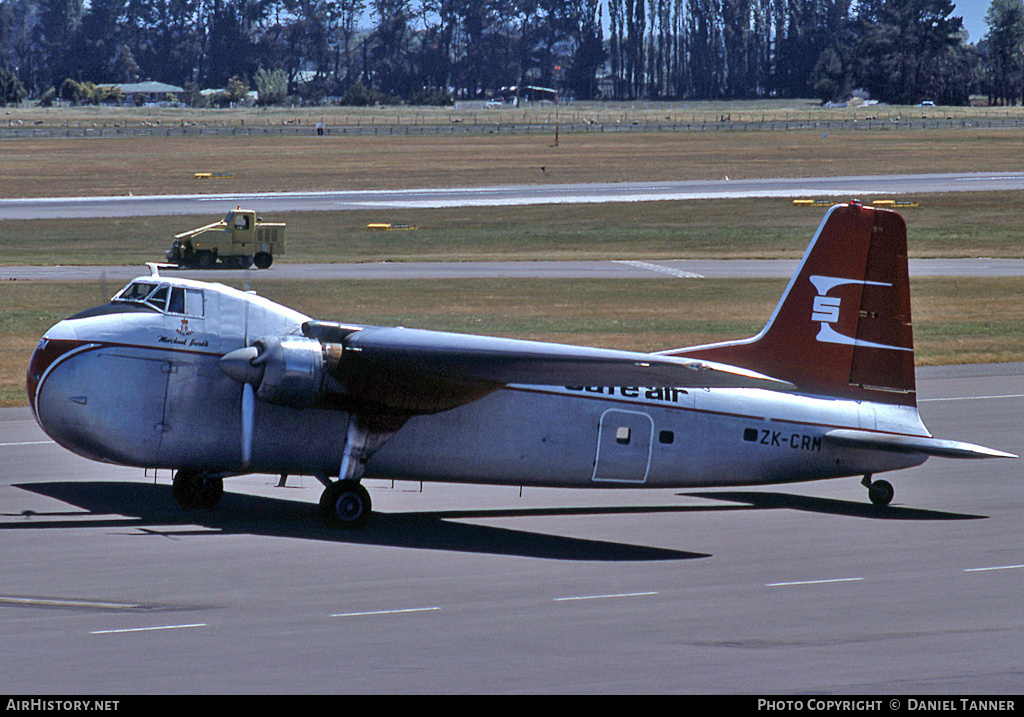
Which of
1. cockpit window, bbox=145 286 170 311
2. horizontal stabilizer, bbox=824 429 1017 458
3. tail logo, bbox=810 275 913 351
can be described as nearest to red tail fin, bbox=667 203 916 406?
tail logo, bbox=810 275 913 351

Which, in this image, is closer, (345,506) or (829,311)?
(345,506)

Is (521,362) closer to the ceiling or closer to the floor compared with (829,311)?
closer to the floor

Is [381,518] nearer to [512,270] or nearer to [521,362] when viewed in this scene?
[521,362]

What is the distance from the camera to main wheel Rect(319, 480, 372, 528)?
2217 centimetres

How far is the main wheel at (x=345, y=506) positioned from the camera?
22.2 m

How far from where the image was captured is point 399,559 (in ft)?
67.1

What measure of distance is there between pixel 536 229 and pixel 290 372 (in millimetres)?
66980

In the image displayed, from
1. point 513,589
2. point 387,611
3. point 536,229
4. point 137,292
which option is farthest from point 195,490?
point 536,229

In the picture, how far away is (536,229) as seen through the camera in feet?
287

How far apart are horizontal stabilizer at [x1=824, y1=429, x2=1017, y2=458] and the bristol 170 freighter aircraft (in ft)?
0.10

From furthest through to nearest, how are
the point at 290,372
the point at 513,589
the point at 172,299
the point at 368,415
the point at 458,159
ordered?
the point at 458,159, the point at 172,299, the point at 368,415, the point at 290,372, the point at 513,589

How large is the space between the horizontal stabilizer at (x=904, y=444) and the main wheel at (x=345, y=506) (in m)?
8.04

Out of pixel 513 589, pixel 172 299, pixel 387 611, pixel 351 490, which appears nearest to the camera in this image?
pixel 387 611
